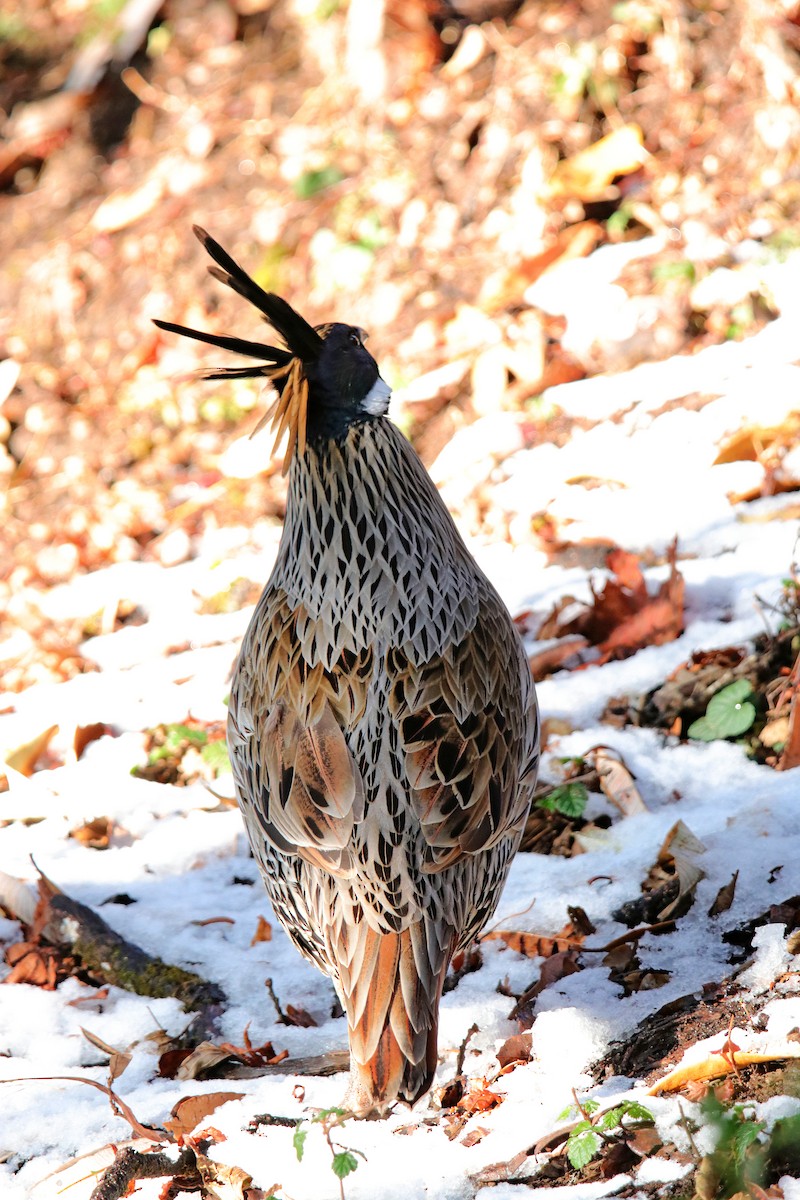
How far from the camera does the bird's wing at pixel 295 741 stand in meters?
2.69

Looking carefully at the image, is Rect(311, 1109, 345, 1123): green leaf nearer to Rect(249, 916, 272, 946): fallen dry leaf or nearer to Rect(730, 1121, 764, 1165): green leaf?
Rect(730, 1121, 764, 1165): green leaf

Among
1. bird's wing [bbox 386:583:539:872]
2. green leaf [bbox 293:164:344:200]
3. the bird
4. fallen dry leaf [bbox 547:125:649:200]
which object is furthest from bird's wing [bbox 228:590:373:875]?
green leaf [bbox 293:164:344:200]

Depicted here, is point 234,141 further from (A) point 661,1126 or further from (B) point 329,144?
(A) point 661,1126

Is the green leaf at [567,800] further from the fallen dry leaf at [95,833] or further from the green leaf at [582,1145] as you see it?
the fallen dry leaf at [95,833]

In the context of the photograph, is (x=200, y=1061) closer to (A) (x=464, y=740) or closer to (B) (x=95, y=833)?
(A) (x=464, y=740)

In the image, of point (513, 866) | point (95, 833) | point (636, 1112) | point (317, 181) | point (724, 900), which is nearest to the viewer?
point (636, 1112)

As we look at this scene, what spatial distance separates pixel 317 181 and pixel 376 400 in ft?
16.5

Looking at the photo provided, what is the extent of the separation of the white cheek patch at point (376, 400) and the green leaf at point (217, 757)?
1.84 meters

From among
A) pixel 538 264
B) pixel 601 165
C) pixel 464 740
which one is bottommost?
pixel 464 740

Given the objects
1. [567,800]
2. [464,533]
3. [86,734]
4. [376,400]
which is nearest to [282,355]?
[376,400]

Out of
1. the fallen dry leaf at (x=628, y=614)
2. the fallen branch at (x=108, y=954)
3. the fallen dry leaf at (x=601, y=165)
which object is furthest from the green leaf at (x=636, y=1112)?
the fallen dry leaf at (x=601, y=165)

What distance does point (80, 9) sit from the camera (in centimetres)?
938

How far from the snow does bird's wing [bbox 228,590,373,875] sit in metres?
0.65

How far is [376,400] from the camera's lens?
300 cm
